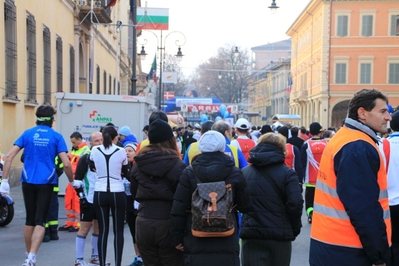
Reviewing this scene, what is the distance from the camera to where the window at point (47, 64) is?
20.4m

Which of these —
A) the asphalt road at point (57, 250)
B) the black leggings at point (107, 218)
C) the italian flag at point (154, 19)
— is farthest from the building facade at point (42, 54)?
the black leggings at point (107, 218)

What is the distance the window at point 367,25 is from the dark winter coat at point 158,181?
192ft

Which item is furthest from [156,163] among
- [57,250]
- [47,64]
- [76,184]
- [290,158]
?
[47,64]

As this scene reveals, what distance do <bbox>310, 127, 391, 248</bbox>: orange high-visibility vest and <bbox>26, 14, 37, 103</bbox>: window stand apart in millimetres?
14934

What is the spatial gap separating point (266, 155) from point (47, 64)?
53.0 feet

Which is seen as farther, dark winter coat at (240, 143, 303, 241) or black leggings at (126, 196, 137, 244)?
black leggings at (126, 196, 137, 244)

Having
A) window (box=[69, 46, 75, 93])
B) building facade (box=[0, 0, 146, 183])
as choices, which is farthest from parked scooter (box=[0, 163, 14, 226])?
window (box=[69, 46, 75, 93])

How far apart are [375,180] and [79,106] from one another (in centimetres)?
1126

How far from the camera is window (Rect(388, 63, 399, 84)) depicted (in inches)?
2381

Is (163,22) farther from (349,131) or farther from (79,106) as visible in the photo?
(349,131)

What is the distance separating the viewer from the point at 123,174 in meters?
7.59

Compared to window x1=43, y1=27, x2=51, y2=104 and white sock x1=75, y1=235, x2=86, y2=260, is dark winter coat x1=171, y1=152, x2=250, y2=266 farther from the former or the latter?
window x1=43, y1=27, x2=51, y2=104

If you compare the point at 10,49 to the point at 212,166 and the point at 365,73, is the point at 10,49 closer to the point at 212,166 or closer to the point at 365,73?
the point at 212,166

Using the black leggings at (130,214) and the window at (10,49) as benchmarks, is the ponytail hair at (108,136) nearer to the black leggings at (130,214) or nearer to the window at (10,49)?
the black leggings at (130,214)
